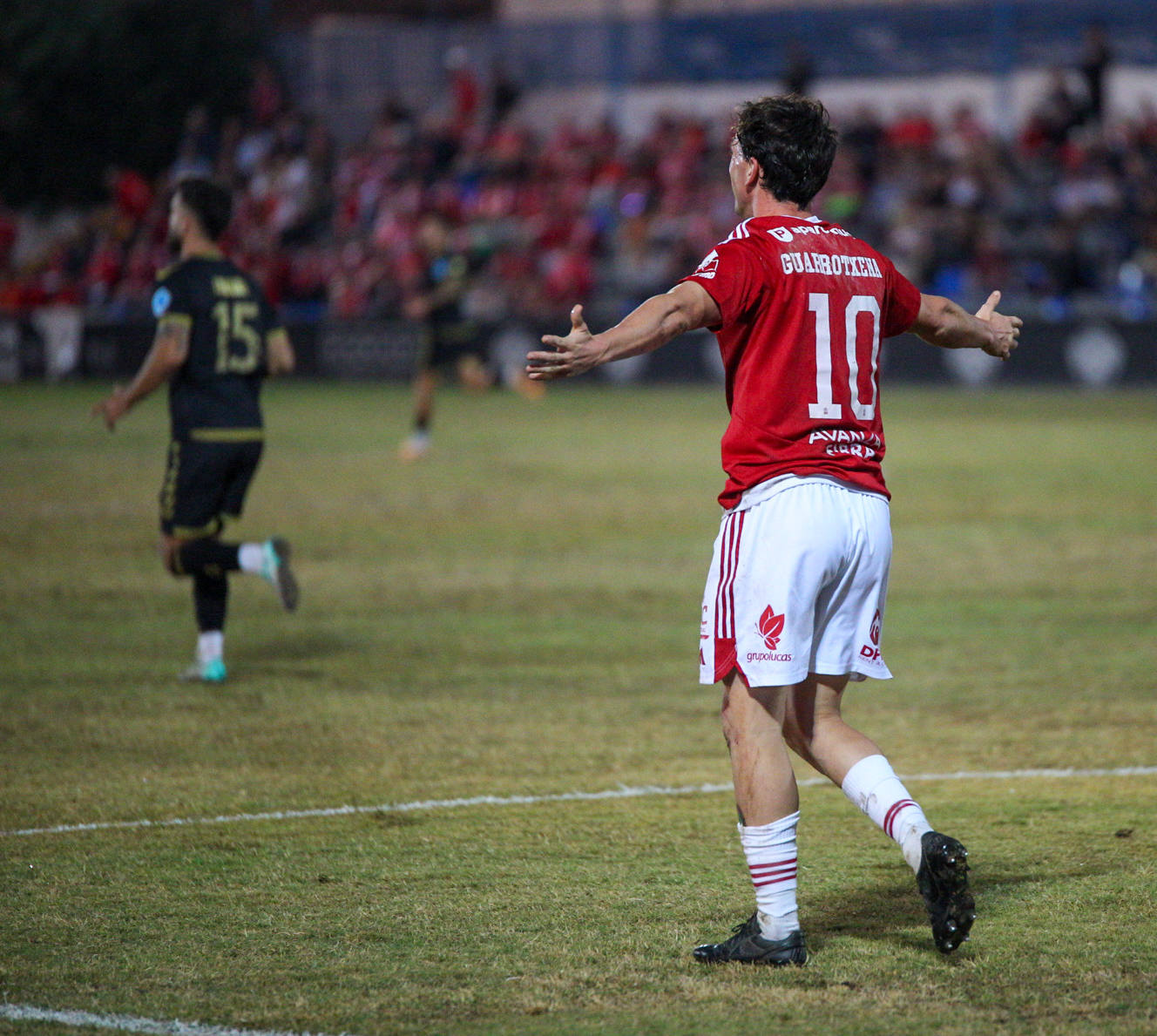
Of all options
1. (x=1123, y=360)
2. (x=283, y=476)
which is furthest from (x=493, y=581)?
(x=1123, y=360)

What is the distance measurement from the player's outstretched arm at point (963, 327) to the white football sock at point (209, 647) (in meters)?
4.48

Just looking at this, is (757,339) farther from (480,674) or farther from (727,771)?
(480,674)

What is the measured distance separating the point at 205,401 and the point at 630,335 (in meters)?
4.61

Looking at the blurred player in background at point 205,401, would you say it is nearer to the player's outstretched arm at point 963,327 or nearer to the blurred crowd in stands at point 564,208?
the player's outstretched arm at point 963,327

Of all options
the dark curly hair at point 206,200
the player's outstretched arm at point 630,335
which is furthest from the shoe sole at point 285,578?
the player's outstretched arm at point 630,335

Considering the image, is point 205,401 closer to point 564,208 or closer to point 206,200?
point 206,200

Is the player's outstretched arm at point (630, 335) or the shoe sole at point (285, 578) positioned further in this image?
the shoe sole at point (285, 578)

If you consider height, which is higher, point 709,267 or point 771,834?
point 709,267

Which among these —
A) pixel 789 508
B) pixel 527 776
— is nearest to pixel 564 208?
pixel 527 776

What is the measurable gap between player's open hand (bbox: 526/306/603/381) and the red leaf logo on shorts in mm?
784

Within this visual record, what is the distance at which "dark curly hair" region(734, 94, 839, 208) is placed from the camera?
445 centimetres

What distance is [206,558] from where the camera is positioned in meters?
8.31

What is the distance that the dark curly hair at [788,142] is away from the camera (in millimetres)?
4449

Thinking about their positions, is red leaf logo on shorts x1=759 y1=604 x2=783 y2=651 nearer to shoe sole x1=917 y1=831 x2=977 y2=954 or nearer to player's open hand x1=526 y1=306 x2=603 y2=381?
shoe sole x1=917 y1=831 x2=977 y2=954
